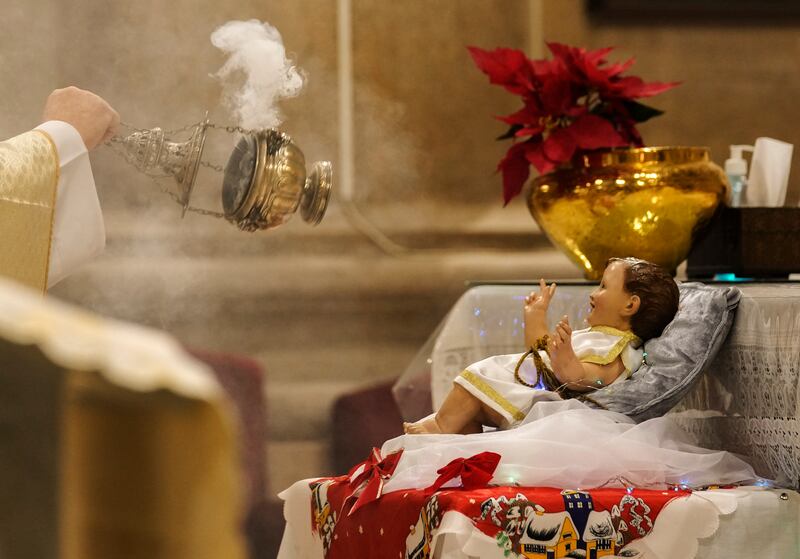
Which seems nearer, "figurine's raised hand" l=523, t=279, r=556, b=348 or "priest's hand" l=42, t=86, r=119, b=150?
"priest's hand" l=42, t=86, r=119, b=150

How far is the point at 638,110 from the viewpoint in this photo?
263 centimetres

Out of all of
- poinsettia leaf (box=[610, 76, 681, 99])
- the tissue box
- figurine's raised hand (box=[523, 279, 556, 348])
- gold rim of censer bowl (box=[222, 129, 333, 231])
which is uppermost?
poinsettia leaf (box=[610, 76, 681, 99])

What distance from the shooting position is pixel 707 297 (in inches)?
78.3

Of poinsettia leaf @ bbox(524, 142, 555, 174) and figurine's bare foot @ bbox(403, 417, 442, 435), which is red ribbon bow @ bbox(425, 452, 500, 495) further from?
poinsettia leaf @ bbox(524, 142, 555, 174)

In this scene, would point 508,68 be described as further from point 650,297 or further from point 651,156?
point 650,297

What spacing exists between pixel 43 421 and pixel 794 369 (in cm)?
162

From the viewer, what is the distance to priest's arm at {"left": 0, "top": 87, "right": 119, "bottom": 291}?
5.29 feet

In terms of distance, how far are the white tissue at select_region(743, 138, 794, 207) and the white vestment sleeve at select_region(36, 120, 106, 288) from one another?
5.03 feet

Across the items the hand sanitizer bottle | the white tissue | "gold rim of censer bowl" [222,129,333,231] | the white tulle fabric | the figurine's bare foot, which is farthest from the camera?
the hand sanitizer bottle

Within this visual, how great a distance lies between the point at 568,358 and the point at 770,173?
941 millimetres

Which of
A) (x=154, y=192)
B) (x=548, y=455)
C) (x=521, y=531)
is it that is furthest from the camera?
(x=154, y=192)

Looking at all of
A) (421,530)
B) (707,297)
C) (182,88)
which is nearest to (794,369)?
(707,297)

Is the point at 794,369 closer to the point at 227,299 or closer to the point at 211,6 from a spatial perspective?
the point at 227,299

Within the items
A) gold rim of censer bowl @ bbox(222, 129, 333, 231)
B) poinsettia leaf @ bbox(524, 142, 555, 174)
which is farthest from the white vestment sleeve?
poinsettia leaf @ bbox(524, 142, 555, 174)
